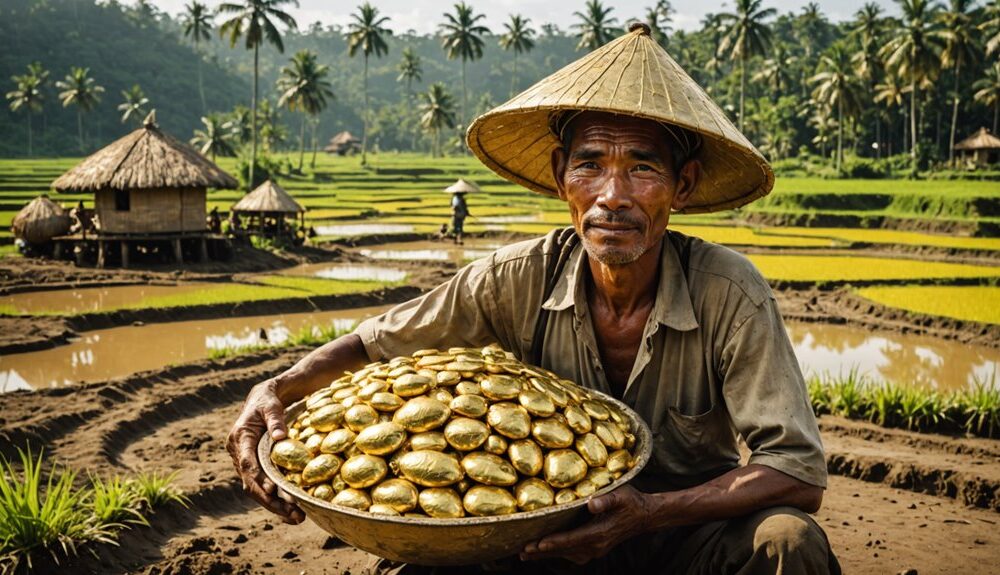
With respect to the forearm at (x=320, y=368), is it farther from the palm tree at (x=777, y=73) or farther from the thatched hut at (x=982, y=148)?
the palm tree at (x=777, y=73)

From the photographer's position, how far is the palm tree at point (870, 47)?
1483 inches

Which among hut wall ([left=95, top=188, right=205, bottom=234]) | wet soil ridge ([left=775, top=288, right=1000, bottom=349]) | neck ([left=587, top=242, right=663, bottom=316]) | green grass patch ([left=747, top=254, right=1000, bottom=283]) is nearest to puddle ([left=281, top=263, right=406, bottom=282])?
hut wall ([left=95, top=188, right=205, bottom=234])

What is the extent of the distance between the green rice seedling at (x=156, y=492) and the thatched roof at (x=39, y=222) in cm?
1382

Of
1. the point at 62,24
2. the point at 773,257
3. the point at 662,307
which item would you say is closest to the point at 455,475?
the point at 662,307

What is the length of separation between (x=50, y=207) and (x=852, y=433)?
15896mm

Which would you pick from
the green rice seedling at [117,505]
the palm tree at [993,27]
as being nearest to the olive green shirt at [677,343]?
the green rice seedling at [117,505]

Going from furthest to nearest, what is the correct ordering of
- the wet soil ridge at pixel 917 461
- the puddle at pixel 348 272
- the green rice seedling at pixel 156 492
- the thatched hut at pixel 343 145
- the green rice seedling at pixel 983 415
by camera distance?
the thatched hut at pixel 343 145 < the puddle at pixel 348 272 < the green rice seedling at pixel 983 415 < the wet soil ridge at pixel 917 461 < the green rice seedling at pixel 156 492

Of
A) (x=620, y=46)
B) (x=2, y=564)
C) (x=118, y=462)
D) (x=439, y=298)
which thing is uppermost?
(x=620, y=46)

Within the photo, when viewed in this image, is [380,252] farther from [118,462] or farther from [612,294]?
[612,294]

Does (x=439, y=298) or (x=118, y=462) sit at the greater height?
(x=439, y=298)

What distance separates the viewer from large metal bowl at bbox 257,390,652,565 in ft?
5.35

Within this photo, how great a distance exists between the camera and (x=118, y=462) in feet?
17.1

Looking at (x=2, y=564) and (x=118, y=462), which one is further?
(x=118, y=462)

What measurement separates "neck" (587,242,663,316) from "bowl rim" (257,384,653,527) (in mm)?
366
